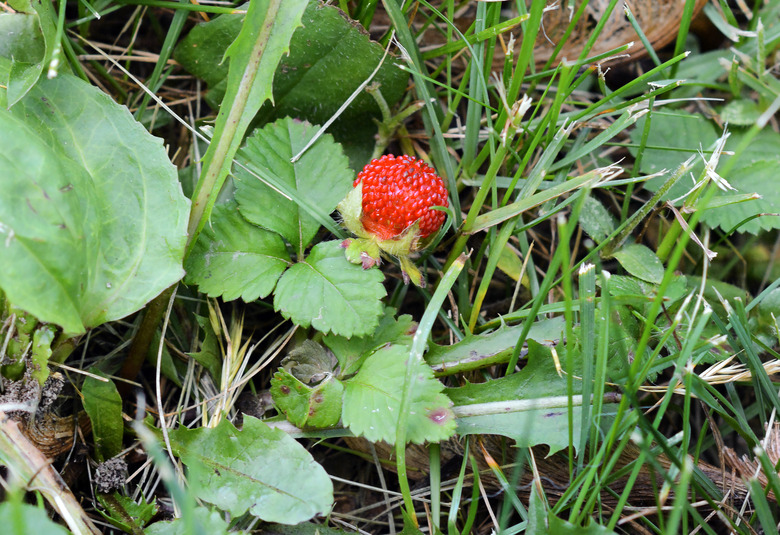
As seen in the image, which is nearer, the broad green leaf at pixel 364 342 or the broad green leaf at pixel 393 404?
the broad green leaf at pixel 393 404

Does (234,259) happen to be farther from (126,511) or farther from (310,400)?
(126,511)

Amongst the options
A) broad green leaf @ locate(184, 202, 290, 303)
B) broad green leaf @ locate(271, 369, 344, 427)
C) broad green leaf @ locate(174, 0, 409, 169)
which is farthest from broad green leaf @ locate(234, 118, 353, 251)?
broad green leaf @ locate(271, 369, 344, 427)

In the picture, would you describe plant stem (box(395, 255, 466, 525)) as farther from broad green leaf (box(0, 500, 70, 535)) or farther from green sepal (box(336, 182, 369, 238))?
broad green leaf (box(0, 500, 70, 535))

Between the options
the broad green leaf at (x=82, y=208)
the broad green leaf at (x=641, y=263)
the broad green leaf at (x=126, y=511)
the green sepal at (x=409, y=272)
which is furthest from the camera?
the broad green leaf at (x=641, y=263)

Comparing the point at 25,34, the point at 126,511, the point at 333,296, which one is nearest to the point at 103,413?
the point at 126,511

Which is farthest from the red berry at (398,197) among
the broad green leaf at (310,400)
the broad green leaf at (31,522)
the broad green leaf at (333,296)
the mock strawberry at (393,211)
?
the broad green leaf at (31,522)

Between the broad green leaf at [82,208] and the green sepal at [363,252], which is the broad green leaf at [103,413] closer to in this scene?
the broad green leaf at [82,208]
